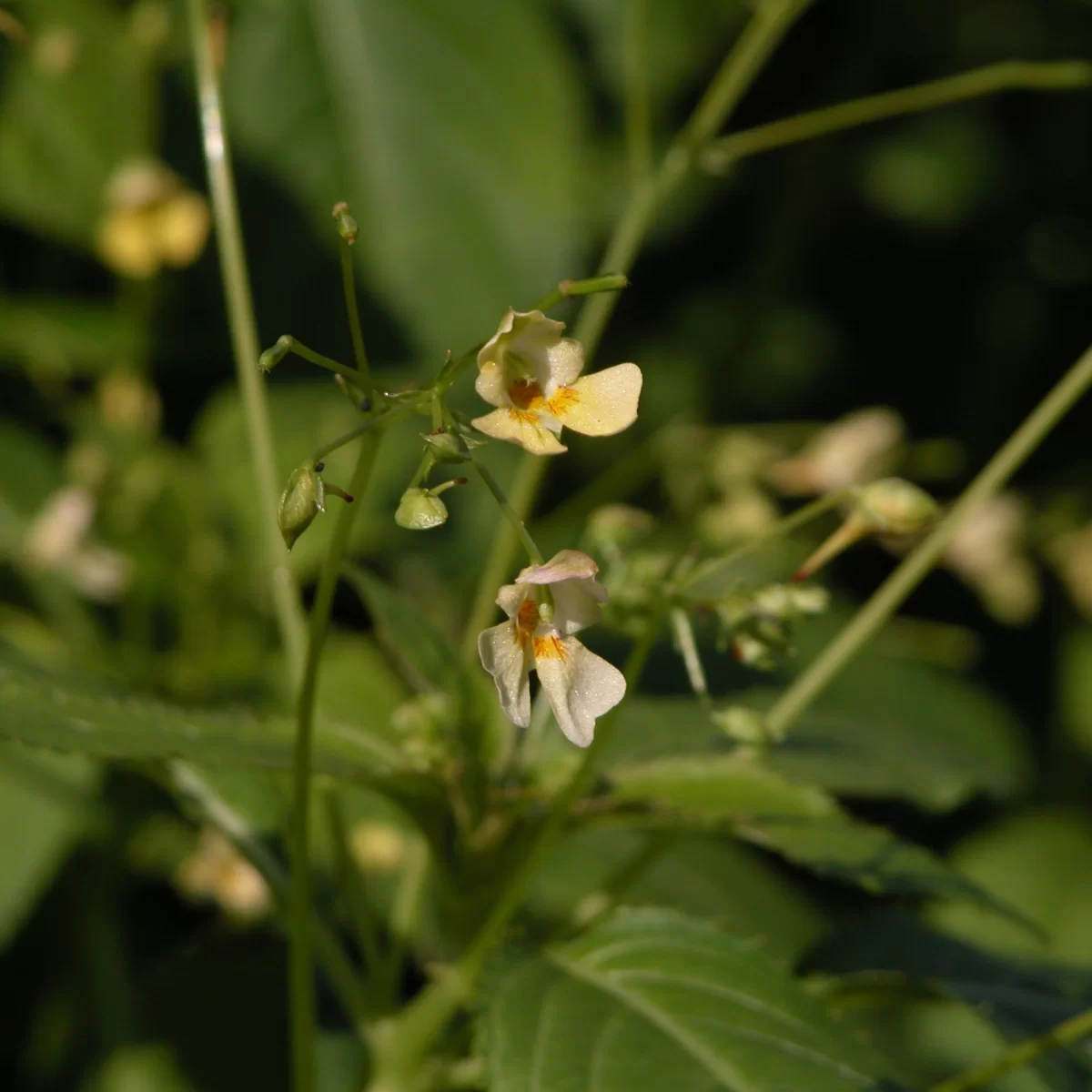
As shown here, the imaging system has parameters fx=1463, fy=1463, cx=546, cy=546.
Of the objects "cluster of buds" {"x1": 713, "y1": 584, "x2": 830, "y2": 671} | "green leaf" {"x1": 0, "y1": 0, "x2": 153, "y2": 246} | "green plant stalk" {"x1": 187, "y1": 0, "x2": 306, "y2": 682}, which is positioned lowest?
"cluster of buds" {"x1": 713, "y1": 584, "x2": 830, "y2": 671}

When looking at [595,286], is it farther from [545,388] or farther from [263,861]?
[263,861]

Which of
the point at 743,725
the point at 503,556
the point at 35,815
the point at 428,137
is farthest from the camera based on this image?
the point at 428,137

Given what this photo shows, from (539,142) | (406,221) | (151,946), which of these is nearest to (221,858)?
(151,946)

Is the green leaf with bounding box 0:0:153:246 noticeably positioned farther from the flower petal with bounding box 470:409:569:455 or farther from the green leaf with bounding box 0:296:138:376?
the flower petal with bounding box 470:409:569:455

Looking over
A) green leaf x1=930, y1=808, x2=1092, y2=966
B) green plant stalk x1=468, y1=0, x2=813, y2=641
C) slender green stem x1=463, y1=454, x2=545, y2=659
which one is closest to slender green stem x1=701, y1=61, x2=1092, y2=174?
green plant stalk x1=468, y1=0, x2=813, y2=641

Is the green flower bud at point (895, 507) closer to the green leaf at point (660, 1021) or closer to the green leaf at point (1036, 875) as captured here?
the green leaf at point (660, 1021)

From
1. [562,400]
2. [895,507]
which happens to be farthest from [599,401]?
[895,507]
